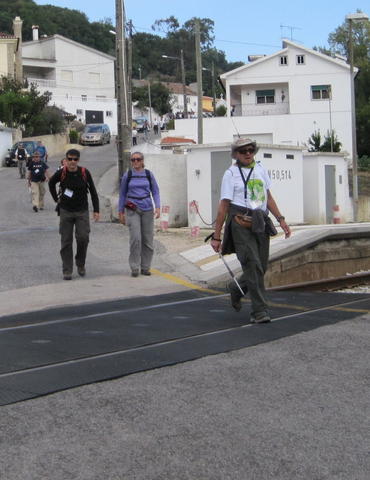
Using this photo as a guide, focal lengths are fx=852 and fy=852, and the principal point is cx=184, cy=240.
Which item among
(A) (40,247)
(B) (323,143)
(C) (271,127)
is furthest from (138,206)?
(C) (271,127)

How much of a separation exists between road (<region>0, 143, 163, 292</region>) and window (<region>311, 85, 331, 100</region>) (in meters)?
38.6

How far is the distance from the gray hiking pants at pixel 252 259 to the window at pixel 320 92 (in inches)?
2193

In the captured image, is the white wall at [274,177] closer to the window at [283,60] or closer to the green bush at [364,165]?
the green bush at [364,165]

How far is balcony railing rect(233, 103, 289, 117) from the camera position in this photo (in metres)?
63.8

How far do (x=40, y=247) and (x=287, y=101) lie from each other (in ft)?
163

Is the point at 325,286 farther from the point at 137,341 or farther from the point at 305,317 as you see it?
the point at 137,341

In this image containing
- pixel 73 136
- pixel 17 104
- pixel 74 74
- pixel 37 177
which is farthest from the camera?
pixel 74 74

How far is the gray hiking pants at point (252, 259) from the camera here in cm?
852

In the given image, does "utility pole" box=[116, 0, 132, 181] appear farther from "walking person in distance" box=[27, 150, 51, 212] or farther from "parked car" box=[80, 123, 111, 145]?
"parked car" box=[80, 123, 111, 145]

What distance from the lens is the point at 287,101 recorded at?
6369cm

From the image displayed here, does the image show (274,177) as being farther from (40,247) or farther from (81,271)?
(81,271)

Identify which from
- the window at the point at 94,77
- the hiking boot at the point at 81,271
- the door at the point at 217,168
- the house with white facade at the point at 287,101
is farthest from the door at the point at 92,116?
the hiking boot at the point at 81,271

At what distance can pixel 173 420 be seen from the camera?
5.22 meters

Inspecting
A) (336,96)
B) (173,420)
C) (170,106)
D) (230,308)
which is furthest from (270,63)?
(173,420)
